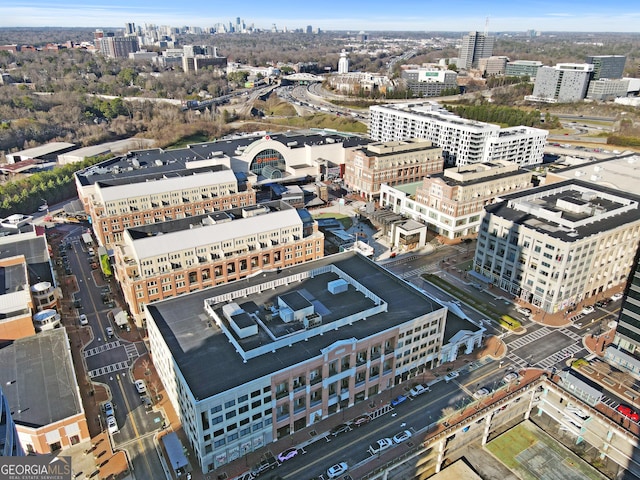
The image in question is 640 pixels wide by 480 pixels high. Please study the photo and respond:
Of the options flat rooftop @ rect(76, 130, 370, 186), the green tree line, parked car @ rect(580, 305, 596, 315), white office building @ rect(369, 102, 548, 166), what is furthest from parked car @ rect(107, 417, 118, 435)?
white office building @ rect(369, 102, 548, 166)

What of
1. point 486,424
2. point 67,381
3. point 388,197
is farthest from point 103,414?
point 388,197

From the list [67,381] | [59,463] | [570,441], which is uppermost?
[59,463]

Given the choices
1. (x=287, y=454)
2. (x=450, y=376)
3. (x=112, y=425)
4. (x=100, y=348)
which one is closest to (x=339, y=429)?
(x=287, y=454)

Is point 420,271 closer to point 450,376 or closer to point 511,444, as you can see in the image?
point 450,376

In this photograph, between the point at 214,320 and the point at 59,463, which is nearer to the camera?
the point at 59,463

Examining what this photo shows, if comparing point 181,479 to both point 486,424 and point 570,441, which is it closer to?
point 486,424
